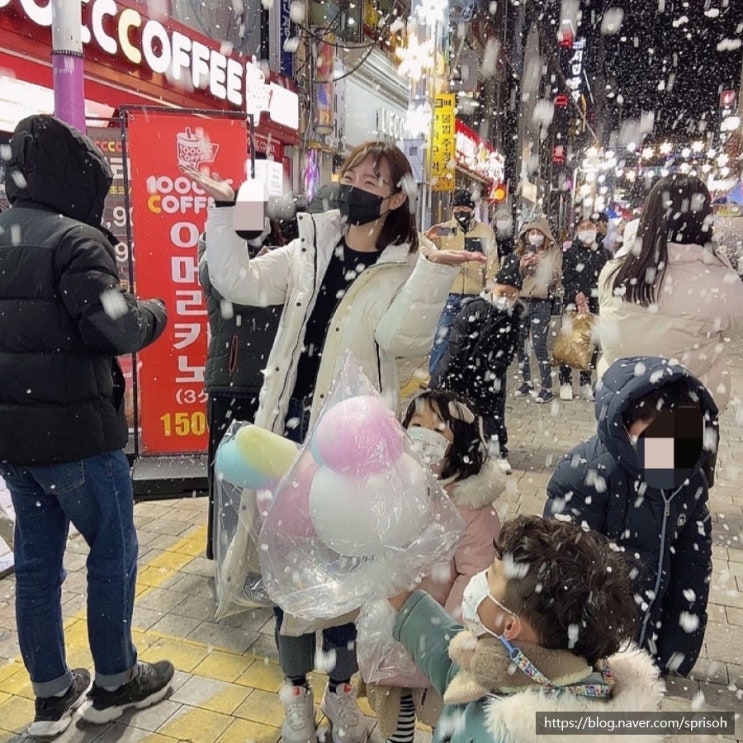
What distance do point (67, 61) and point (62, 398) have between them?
2549mm

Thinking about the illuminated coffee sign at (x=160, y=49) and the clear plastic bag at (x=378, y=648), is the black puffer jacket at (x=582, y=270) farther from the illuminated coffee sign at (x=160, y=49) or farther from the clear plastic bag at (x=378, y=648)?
the clear plastic bag at (x=378, y=648)

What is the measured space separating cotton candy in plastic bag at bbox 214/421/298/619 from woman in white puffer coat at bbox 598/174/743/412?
1842 millimetres

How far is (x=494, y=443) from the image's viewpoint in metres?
5.86

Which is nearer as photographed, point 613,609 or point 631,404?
Answer: point 613,609

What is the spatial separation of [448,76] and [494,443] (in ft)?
41.6

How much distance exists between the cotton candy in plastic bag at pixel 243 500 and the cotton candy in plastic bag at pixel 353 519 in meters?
0.08

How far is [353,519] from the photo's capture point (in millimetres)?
1675

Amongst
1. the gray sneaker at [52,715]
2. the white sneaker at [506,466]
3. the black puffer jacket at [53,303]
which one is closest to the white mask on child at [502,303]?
the white sneaker at [506,466]

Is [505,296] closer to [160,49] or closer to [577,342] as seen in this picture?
[577,342]

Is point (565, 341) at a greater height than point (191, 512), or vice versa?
point (565, 341)

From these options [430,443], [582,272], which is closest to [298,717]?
[430,443]

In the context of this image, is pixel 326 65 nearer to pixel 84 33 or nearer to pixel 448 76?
pixel 448 76

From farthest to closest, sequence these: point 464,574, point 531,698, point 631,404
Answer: point 631,404 < point 464,574 < point 531,698

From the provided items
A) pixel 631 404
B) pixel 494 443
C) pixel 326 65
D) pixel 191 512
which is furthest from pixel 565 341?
pixel 326 65
